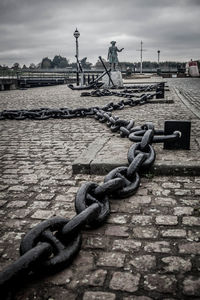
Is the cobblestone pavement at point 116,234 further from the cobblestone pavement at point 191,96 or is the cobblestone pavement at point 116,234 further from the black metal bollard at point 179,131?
the cobblestone pavement at point 191,96

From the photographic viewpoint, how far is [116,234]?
1.98m

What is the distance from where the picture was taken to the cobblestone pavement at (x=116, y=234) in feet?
4.87

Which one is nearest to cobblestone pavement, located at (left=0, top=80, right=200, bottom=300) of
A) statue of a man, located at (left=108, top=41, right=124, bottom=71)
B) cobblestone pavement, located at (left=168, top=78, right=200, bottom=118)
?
cobblestone pavement, located at (left=168, top=78, right=200, bottom=118)

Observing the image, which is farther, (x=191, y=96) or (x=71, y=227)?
(x=191, y=96)

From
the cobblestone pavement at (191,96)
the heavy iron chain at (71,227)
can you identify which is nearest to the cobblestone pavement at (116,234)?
Result: the heavy iron chain at (71,227)

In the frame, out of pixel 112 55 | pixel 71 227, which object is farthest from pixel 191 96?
pixel 71 227

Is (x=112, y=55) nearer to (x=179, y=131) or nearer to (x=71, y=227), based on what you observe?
(x=179, y=131)

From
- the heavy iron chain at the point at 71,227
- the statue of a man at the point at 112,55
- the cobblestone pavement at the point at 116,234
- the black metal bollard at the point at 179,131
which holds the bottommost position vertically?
the cobblestone pavement at the point at 116,234

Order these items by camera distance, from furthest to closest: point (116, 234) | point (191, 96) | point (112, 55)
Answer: point (112, 55) → point (191, 96) → point (116, 234)

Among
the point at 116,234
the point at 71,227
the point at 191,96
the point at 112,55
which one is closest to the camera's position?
the point at 71,227

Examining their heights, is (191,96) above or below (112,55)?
below

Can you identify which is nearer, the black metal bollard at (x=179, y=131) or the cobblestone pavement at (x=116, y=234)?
the cobblestone pavement at (x=116, y=234)

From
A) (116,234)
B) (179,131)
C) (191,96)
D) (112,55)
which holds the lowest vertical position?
(116,234)

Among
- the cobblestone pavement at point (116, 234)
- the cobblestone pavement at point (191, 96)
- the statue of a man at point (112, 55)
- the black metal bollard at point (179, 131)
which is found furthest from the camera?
the statue of a man at point (112, 55)
